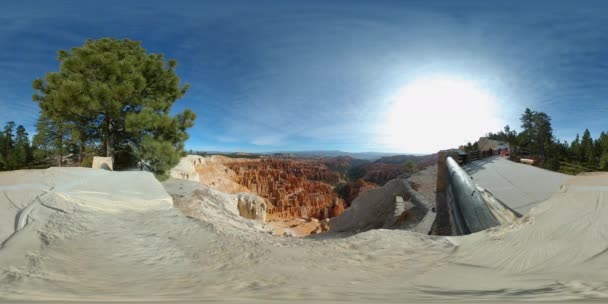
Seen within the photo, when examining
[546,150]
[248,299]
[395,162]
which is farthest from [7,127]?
[395,162]

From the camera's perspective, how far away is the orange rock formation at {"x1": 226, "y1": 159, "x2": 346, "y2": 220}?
56.3m

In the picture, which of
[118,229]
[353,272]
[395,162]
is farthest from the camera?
[395,162]

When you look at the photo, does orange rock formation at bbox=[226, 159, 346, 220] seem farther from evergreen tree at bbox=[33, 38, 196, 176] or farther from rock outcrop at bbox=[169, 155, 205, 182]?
evergreen tree at bbox=[33, 38, 196, 176]

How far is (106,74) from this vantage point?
37.9 ft

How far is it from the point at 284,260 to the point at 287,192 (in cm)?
6307

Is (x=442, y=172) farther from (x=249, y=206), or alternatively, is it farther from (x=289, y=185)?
(x=289, y=185)

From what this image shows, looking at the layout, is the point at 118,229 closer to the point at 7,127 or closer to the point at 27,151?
the point at 27,151

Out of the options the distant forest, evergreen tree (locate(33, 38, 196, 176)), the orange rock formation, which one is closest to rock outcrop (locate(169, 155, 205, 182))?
evergreen tree (locate(33, 38, 196, 176))

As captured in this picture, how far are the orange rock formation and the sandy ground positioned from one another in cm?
4504

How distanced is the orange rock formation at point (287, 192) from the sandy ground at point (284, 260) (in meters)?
45.0

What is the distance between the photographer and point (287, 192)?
2601 inches

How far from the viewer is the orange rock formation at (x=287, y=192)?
185ft

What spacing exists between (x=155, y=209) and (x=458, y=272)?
16.5 feet

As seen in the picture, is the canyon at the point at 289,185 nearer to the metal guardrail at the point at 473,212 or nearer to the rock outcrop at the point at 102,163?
the rock outcrop at the point at 102,163
